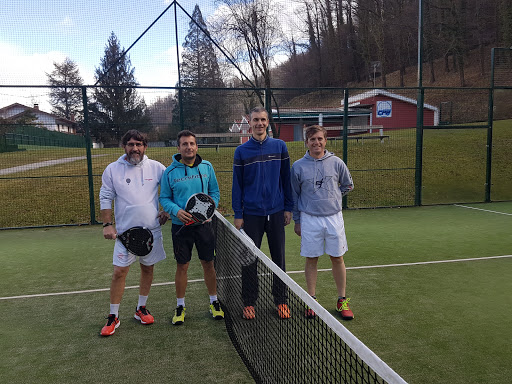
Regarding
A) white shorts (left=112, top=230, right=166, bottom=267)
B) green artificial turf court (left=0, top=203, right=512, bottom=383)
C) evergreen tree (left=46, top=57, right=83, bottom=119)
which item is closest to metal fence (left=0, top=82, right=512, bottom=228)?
evergreen tree (left=46, top=57, right=83, bottom=119)

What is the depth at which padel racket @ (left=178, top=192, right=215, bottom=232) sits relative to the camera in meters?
3.60

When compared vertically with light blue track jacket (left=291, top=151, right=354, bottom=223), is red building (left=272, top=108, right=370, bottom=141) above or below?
above

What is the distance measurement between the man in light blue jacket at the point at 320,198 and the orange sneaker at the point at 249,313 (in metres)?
0.52

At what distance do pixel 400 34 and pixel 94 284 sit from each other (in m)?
35.5

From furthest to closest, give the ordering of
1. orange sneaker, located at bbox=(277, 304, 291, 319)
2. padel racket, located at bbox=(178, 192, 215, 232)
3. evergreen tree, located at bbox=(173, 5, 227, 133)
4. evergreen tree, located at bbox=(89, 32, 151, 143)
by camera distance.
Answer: evergreen tree, located at bbox=(173, 5, 227, 133)
evergreen tree, located at bbox=(89, 32, 151, 143)
orange sneaker, located at bbox=(277, 304, 291, 319)
padel racket, located at bbox=(178, 192, 215, 232)

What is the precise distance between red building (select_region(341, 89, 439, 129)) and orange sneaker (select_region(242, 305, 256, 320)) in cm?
790

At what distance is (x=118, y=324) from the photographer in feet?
12.7

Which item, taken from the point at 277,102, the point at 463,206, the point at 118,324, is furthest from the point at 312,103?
the point at 118,324

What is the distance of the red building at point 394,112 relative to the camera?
1075 cm

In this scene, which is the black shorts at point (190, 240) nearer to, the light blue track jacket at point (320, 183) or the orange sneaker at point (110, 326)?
the orange sneaker at point (110, 326)

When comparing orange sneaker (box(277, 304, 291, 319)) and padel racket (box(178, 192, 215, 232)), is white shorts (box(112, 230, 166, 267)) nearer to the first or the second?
padel racket (box(178, 192, 215, 232))

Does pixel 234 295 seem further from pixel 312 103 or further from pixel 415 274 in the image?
pixel 312 103

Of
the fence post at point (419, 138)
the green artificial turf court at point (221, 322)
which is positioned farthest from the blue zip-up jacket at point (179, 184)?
the fence post at point (419, 138)

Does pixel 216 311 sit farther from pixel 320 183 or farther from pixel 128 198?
pixel 320 183
